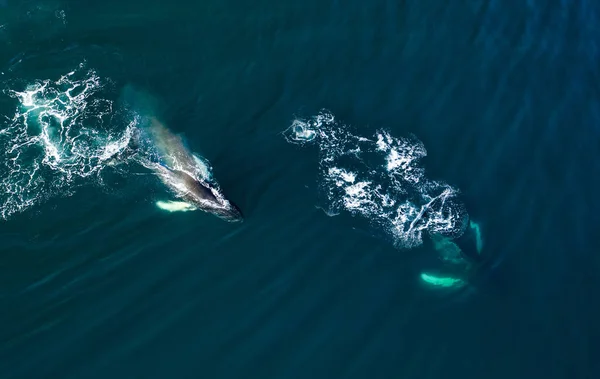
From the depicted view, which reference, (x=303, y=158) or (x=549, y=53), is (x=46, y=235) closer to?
(x=303, y=158)

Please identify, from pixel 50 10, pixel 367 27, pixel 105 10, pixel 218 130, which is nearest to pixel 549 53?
pixel 367 27

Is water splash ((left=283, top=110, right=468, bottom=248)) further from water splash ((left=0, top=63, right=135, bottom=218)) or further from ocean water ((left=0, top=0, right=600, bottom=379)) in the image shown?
water splash ((left=0, top=63, right=135, bottom=218))

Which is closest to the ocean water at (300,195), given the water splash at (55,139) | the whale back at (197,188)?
the water splash at (55,139)

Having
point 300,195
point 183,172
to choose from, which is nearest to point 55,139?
point 183,172

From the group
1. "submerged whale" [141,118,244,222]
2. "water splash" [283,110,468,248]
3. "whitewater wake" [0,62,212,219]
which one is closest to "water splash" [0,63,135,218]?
"whitewater wake" [0,62,212,219]

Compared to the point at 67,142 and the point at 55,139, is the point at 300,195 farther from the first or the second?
the point at 55,139

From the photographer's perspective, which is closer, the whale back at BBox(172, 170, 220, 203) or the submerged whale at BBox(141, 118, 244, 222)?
the submerged whale at BBox(141, 118, 244, 222)
